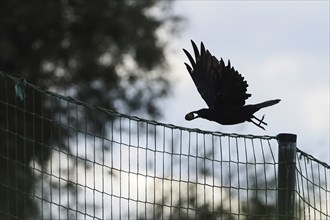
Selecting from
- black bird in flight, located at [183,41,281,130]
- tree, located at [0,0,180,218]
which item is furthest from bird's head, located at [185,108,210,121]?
tree, located at [0,0,180,218]

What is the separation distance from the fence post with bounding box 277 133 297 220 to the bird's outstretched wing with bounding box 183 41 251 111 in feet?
0.79

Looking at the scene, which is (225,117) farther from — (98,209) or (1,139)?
(1,139)

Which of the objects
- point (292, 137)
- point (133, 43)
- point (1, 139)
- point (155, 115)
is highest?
point (133, 43)

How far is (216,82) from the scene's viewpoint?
17.0 feet

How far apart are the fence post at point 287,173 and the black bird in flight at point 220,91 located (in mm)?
120

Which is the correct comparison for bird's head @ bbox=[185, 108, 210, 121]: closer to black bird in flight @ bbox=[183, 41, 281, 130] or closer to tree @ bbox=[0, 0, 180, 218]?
black bird in flight @ bbox=[183, 41, 281, 130]

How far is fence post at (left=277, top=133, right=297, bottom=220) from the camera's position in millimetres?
5121

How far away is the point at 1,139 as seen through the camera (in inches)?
418

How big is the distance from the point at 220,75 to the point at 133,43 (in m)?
14.7

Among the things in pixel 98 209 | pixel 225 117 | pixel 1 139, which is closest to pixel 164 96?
pixel 1 139

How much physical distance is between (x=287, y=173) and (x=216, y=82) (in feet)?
1.54

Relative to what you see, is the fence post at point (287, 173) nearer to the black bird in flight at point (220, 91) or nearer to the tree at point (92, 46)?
the black bird in flight at point (220, 91)

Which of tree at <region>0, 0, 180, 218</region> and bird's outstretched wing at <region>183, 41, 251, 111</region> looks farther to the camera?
tree at <region>0, 0, 180, 218</region>

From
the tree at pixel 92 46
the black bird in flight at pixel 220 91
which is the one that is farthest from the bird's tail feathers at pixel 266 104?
the tree at pixel 92 46
